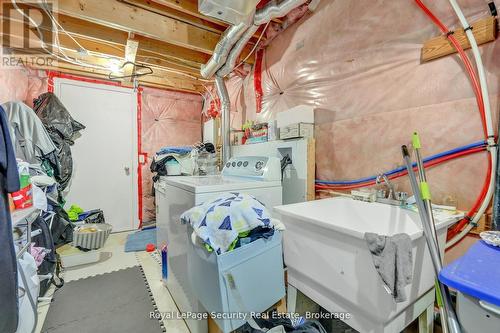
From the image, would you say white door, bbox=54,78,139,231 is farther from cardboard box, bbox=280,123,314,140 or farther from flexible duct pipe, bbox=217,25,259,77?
cardboard box, bbox=280,123,314,140

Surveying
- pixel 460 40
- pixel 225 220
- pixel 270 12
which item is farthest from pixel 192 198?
pixel 460 40

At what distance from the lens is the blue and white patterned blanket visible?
1.02m

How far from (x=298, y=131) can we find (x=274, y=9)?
3.19 ft

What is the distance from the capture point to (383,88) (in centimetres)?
147

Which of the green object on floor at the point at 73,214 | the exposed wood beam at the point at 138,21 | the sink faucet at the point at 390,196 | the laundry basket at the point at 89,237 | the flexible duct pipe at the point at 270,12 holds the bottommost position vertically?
the laundry basket at the point at 89,237

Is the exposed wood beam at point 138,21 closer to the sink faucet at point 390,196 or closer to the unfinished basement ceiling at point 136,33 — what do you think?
the unfinished basement ceiling at point 136,33

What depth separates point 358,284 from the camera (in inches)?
37.1

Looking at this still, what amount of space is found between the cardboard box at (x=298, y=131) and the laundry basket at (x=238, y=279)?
0.91m

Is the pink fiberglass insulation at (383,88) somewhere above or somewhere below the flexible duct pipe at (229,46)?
below

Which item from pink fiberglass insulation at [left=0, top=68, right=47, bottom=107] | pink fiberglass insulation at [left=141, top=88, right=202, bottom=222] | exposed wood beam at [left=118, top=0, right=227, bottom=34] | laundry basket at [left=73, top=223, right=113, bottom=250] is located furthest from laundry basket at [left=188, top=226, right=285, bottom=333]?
pink fiberglass insulation at [left=141, top=88, right=202, bottom=222]

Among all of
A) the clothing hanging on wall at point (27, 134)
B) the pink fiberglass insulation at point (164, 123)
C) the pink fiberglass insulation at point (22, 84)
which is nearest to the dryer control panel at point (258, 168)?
the clothing hanging on wall at point (27, 134)

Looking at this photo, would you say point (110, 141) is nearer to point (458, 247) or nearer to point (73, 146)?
point (73, 146)

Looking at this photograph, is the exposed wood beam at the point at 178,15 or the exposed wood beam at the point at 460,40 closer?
the exposed wood beam at the point at 460,40

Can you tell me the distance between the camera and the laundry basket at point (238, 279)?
1036mm
